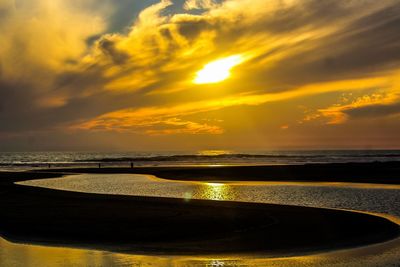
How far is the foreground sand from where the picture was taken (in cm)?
1695

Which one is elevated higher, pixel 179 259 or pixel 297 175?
pixel 297 175

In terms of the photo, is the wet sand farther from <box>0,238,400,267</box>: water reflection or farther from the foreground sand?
<box>0,238,400,267</box>: water reflection

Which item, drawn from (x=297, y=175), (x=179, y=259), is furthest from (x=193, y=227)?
(x=297, y=175)

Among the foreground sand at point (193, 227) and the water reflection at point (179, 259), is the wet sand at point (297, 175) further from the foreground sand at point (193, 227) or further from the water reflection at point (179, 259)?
the water reflection at point (179, 259)

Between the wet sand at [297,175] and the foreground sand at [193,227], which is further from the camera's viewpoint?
the wet sand at [297,175]

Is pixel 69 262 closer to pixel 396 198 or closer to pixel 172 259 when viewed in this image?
pixel 172 259

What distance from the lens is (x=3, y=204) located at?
1170 inches

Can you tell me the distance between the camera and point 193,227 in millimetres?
20422

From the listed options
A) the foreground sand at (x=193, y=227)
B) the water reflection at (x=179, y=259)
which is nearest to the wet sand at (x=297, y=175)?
the foreground sand at (x=193, y=227)

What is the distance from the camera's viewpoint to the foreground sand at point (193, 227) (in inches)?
667

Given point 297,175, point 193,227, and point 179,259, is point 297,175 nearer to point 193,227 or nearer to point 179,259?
point 193,227

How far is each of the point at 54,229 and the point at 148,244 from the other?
17.8 ft

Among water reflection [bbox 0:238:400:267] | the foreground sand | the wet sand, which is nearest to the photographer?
water reflection [bbox 0:238:400:267]

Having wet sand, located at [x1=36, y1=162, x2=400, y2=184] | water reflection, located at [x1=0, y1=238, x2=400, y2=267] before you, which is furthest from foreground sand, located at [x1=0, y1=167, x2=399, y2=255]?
wet sand, located at [x1=36, y1=162, x2=400, y2=184]
